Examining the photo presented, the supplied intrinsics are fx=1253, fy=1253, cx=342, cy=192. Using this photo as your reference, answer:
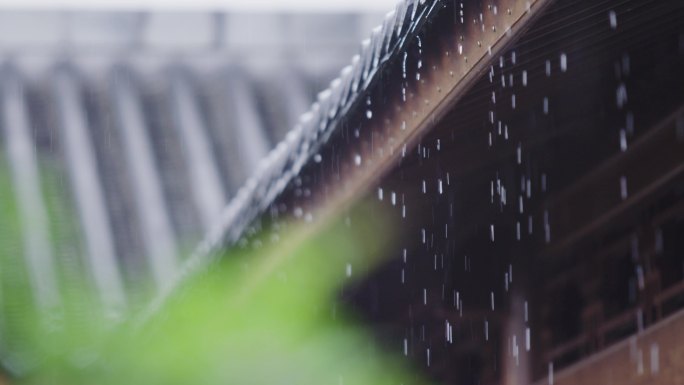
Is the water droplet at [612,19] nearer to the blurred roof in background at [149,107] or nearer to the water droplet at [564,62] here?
the water droplet at [564,62]

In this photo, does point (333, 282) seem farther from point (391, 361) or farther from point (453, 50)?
point (453, 50)

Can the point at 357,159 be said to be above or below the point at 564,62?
below

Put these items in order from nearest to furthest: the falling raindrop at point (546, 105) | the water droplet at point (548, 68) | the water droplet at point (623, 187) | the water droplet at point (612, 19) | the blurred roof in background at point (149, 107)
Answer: the water droplet at point (612, 19), the water droplet at point (548, 68), the falling raindrop at point (546, 105), the water droplet at point (623, 187), the blurred roof in background at point (149, 107)

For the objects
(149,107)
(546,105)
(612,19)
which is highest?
(149,107)

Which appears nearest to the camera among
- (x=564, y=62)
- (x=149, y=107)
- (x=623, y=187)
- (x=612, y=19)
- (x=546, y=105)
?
(x=612, y=19)

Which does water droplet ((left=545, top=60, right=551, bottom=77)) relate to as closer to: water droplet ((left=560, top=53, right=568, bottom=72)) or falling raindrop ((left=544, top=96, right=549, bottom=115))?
water droplet ((left=560, top=53, right=568, bottom=72))

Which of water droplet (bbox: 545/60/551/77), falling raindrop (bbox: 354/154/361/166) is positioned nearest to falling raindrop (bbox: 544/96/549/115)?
water droplet (bbox: 545/60/551/77)

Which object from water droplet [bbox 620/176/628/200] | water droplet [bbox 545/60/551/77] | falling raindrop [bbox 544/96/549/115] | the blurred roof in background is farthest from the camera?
the blurred roof in background

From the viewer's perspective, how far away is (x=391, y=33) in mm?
2887

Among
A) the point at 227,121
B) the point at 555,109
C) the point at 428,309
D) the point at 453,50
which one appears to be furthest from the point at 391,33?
the point at 227,121

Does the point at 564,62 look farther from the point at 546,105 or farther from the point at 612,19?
the point at 546,105

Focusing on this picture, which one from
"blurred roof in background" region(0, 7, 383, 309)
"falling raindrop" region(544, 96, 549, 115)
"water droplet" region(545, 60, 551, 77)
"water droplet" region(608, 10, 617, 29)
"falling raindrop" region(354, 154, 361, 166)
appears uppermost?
"blurred roof in background" region(0, 7, 383, 309)

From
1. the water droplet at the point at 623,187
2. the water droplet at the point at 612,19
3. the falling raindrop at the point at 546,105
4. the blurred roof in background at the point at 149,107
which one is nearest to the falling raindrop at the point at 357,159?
the falling raindrop at the point at 546,105

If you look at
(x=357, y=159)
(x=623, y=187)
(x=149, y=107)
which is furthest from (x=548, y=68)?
(x=149, y=107)
